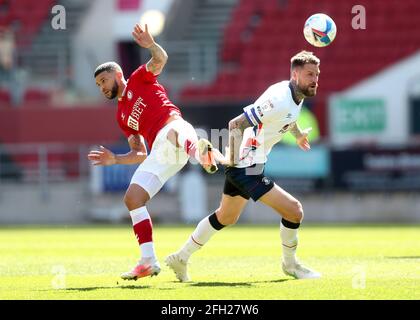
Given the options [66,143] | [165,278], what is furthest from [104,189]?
[165,278]

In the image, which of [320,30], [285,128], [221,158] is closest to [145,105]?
[221,158]

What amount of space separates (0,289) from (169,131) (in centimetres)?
236

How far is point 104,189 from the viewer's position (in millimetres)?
27625

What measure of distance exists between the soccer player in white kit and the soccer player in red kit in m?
0.46

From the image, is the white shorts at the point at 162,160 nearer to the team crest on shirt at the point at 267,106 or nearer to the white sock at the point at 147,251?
the white sock at the point at 147,251

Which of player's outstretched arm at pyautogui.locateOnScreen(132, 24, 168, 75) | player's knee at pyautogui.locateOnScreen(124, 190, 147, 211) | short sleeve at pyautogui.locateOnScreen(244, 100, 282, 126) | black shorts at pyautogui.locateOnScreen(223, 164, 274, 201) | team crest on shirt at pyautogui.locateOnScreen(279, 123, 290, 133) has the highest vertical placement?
player's outstretched arm at pyautogui.locateOnScreen(132, 24, 168, 75)

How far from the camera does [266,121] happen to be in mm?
11086

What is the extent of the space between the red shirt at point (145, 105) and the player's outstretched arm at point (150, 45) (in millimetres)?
170

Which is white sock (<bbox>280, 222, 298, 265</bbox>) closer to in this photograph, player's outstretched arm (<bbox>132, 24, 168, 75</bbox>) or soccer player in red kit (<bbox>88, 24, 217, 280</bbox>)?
soccer player in red kit (<bbox>88, 24, 217, 280</bbox>)

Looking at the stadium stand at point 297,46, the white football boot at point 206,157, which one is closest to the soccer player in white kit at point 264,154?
the white football boot at point 206,157

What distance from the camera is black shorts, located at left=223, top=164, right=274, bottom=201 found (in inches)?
435

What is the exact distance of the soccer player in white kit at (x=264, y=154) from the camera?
11000mm

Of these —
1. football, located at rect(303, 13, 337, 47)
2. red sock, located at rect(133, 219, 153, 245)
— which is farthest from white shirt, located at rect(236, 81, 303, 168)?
football, located at rect(303, 13, 337, 47)
